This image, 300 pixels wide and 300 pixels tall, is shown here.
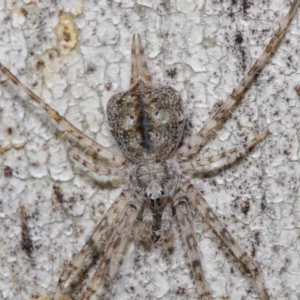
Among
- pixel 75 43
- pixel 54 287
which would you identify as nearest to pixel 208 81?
pixel 75 43

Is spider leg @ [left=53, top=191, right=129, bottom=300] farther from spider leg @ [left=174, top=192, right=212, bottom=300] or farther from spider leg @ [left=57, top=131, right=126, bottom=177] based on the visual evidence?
spider leg @ [left=174, top=192, right=212, bottom=300]

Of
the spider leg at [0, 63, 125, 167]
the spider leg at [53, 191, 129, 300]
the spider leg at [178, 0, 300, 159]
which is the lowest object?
the spider leg at [53, 191, 129, 300]

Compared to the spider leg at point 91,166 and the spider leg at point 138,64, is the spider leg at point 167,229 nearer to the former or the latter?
the spider leg at point 91,166

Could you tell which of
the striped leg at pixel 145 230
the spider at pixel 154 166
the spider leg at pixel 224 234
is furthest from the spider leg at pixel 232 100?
the striped leg at pixel 145 230

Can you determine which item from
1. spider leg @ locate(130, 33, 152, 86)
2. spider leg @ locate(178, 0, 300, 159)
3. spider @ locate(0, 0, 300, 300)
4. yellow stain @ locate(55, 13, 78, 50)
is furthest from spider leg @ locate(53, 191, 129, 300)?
yellow stain @ locate(55, 13, 78, 50)

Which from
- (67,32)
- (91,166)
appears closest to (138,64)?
(67,32)
